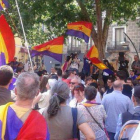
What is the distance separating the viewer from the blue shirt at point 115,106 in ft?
19.6

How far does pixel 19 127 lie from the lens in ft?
9.04

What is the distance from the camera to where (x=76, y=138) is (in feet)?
12.1

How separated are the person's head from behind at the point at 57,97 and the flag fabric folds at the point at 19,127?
3.02ft

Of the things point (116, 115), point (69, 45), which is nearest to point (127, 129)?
point (116, 115)

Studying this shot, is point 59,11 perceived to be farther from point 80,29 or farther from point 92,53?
point 92,53

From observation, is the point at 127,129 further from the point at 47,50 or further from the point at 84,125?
the point at 47,50

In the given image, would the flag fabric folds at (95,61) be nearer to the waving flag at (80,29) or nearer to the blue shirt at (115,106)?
the waving flag at (80,29)

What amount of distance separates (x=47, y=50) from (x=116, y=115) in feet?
17.2

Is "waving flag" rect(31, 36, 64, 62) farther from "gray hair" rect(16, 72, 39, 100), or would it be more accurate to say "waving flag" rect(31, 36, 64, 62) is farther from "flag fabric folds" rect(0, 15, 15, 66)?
"gray hair" rect(16, 72, 39, 100)

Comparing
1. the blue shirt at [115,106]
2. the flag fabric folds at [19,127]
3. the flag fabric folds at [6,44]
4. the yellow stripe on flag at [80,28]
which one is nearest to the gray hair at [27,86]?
the flag fabric folds at [19,127]

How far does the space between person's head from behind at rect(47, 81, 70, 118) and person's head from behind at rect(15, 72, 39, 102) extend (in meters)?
0.70

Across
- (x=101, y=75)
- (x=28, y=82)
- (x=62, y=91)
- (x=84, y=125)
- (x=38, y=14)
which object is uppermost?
(x=38, y=14)

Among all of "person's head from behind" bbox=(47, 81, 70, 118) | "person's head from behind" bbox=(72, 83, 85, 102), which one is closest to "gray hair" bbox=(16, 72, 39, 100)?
"person's head from behind" bbox=(47, 81, 70, 118)

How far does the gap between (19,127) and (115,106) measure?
135 inches
